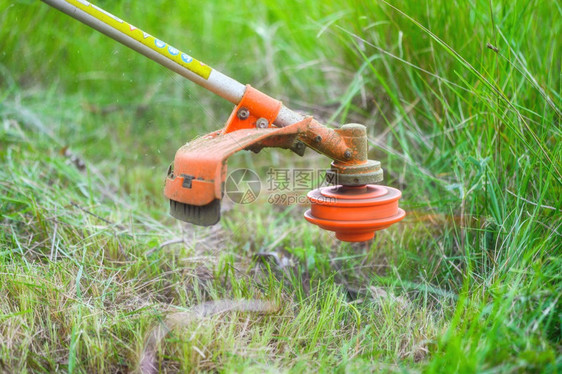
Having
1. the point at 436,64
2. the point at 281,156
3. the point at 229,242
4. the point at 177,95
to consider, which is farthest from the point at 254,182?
the point at 436,64

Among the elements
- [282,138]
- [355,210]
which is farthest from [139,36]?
[355,210]

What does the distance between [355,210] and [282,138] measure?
0.29 metres

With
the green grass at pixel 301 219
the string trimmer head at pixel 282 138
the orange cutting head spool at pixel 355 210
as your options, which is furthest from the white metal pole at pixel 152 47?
the green grass at pixel 301 219

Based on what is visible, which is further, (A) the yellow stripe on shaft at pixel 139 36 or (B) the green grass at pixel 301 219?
(A) the yellow stripe on shaft at pixel 139 36

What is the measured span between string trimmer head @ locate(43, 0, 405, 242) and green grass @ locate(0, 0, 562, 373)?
243 millimetres

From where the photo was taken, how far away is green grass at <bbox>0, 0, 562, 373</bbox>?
127 cm

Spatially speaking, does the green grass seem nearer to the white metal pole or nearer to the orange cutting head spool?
the orange cutting head spool

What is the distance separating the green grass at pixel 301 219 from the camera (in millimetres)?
1269

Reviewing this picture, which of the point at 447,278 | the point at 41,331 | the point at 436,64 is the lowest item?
the point at 41,331

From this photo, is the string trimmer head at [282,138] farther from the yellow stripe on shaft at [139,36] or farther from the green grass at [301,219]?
the green grass at [301,219]

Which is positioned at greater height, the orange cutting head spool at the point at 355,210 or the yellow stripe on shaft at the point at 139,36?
the yellow stripe on shaft at the point at 139,36

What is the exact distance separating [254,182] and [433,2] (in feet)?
3.68

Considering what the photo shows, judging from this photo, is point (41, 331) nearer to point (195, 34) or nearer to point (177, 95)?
point (177, 95)

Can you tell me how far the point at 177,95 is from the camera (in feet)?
9.48
